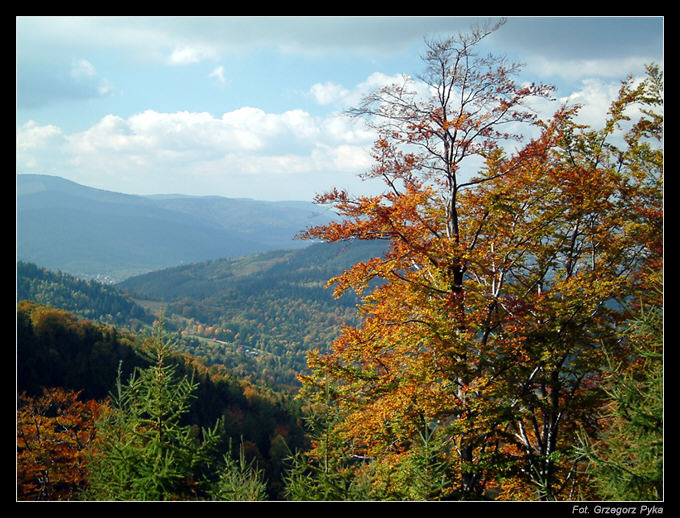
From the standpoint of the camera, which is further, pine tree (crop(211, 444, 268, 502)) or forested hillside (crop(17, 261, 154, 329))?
forested hillside (crop(17, 261, 154, 329))

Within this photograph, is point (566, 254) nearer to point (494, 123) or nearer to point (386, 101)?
point (494, 123)

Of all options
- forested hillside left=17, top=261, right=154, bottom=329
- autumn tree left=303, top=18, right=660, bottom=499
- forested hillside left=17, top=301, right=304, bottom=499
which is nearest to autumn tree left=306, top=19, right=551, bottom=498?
autumn tree left=303, top=18, right=660, bottom=499

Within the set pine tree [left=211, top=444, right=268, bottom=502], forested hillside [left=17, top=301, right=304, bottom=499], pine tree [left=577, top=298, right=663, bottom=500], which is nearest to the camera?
pine tree [left=577, top=298, right=663, bottom=500]

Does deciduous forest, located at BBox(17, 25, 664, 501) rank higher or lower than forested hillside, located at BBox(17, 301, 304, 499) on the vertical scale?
higher

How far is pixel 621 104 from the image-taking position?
42.4 ft

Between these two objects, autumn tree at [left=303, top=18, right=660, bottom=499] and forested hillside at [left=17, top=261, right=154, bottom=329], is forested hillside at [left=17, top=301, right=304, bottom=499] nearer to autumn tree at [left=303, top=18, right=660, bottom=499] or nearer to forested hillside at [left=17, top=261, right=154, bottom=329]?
autumn tree at [left=303, top=18, right=660, bottom=499]

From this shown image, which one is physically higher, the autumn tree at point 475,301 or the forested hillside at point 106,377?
the autumn tree at point 475,301

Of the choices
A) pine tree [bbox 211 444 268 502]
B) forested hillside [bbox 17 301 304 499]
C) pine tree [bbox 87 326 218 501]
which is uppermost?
pine tree [bbox 87 326 218 501]

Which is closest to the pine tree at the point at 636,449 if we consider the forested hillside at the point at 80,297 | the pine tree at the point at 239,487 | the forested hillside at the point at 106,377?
the pine tree at the point at 239,487

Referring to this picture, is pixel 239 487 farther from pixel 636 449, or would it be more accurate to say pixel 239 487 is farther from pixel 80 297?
pixel 80 297

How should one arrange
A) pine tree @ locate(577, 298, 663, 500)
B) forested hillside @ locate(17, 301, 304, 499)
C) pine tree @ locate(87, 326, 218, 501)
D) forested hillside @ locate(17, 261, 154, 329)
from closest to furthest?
pine tree @ locate(577, 298, 663, 500)
pine tree @ locate(87, 326, 218, 501)
forested hillside @ locate(17, 301, 304, 499)
forested hillside @ locate(17, 261, 154, 329)

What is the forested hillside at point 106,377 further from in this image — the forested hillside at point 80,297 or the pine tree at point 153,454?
A: the forested hillside at point 80,297

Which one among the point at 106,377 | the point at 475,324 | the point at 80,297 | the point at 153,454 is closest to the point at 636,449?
the point at 475,324
